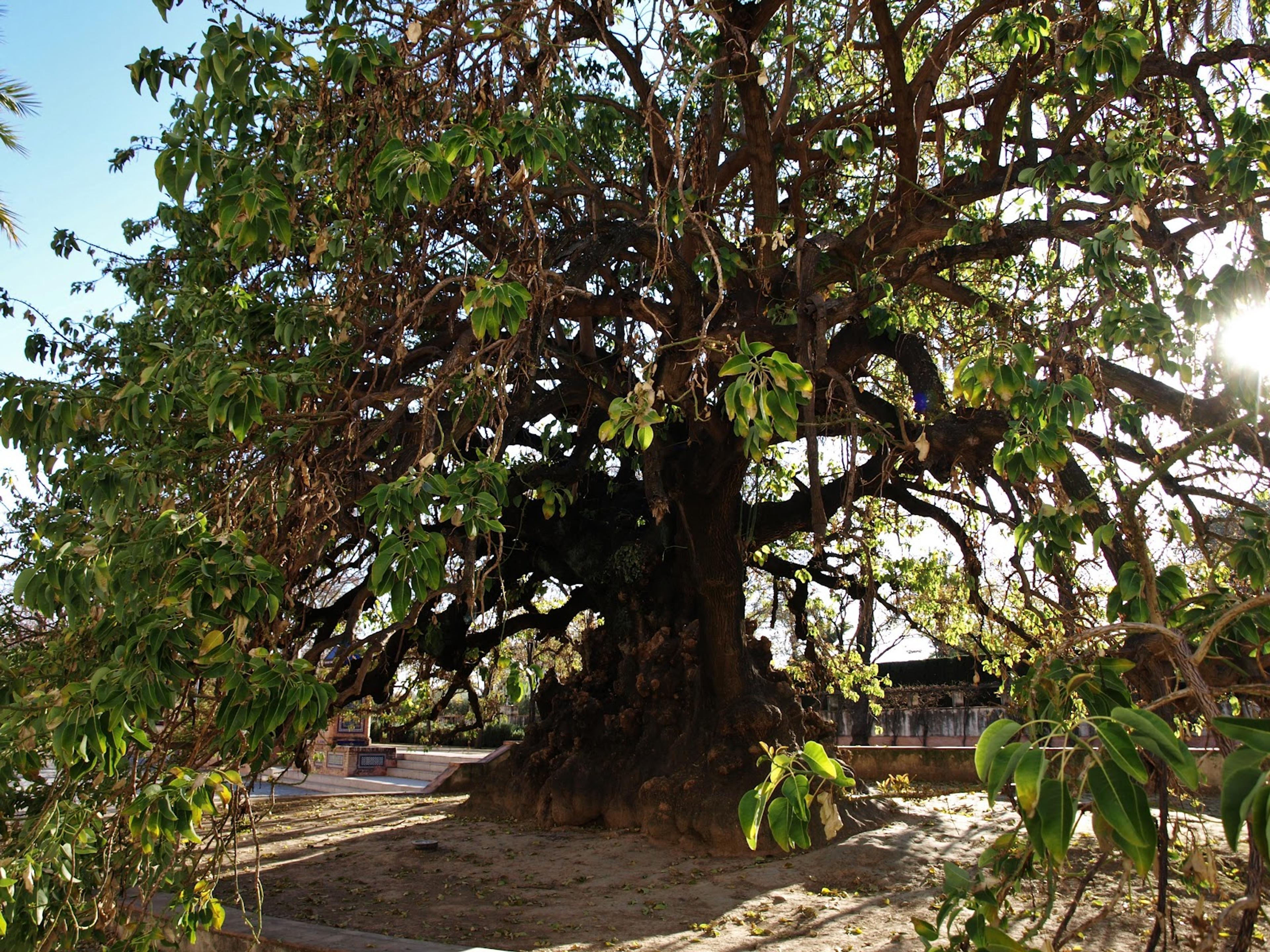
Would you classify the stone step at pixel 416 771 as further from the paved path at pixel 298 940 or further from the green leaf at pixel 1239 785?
the green leaf at pixel 1239 785

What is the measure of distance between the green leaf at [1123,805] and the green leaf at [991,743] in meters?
0.13

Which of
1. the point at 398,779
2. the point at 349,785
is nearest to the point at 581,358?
the point at 349,785

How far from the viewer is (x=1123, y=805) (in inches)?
53.8

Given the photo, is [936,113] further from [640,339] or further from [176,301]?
[176,301]

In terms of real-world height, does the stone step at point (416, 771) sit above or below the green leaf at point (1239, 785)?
below

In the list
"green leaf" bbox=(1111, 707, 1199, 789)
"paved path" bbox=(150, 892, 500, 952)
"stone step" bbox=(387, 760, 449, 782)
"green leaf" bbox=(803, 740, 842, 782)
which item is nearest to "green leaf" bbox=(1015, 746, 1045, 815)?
"green leaf" bbox=(1111, 707, 1199, 789)

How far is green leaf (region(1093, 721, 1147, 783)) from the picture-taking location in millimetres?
1323

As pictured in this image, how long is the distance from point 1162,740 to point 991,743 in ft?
0.80

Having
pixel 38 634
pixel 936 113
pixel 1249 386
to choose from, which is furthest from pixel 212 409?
pixel 936 113

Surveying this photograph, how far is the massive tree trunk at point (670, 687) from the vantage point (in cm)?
773

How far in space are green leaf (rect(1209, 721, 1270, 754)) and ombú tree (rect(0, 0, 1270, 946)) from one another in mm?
923

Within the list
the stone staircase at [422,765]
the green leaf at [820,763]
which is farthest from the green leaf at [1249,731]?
the stone staircase at [422,765]

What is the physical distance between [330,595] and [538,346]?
4519 mm

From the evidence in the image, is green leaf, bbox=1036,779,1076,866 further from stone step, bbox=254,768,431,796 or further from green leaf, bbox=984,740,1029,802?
stone step, bbox=254,768,431,796
